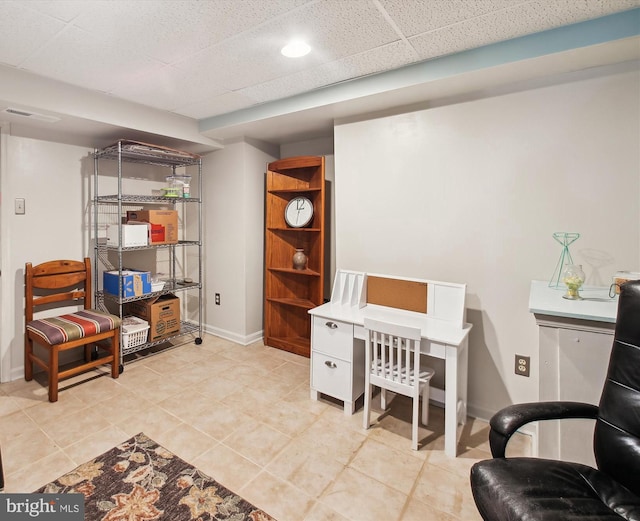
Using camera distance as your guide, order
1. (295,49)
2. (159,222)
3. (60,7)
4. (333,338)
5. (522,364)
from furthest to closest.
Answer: (159,222) < (333,338) < (522,364) < (295,49) < (60,7)

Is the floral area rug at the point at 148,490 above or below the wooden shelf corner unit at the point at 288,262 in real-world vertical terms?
below

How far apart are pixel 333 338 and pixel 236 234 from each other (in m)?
1.81

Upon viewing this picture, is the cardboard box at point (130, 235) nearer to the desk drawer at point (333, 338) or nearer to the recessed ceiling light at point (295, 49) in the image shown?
the desk drawer at point (333, 338)

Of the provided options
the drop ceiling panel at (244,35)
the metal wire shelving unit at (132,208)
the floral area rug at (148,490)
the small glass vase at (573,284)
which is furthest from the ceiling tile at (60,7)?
the small glass vase at (573,284)

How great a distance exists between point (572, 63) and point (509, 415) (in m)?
1.91

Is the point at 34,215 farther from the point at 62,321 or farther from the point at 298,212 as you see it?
the point at 298,212

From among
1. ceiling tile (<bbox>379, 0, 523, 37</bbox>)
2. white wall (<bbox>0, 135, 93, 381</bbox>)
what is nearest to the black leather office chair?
ceiling tile (<bbox>379, 0, 523, 37</bbox>)

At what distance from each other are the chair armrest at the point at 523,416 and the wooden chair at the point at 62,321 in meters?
2.79

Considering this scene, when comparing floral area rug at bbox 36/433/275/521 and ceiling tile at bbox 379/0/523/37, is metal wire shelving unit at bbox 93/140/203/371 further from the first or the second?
ceiling tile at bbox 379/0/523/37

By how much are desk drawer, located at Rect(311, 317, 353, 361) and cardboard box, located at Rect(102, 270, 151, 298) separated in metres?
1.78

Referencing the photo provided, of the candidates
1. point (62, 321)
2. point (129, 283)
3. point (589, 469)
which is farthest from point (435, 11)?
point (62, 321)

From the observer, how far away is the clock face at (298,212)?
11.4 ft

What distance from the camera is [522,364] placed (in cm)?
229

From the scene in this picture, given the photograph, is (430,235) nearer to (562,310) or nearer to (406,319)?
(406,319)
